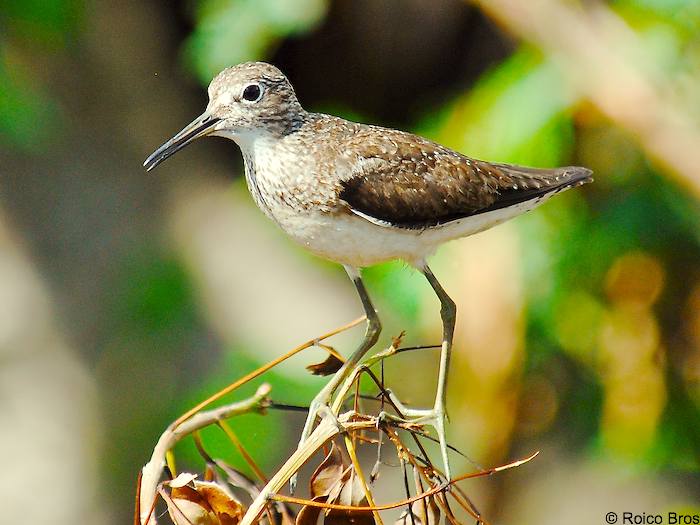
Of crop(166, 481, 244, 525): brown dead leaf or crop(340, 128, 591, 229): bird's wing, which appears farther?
crop(340, 128, 591, 229): bird's wing

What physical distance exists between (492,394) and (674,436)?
37.4 inches

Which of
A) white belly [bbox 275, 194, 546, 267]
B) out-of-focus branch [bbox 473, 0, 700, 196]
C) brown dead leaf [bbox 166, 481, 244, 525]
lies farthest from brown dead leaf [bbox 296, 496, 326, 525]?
out-of-focus branch [bbox 473, 0, 700, 196]

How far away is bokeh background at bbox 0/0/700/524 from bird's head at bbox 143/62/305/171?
172 cm

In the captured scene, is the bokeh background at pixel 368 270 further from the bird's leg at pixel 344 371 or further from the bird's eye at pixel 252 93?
the bird's eye at pixel 252 93

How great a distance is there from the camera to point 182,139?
10.6 ft

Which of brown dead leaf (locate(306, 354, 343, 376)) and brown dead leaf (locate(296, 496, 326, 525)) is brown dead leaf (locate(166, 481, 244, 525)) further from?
brown dead leaf (locate(306, 354, 343, 376))

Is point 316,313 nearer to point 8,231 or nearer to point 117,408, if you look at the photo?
point 117,408

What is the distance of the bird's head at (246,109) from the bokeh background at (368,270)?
1.72m

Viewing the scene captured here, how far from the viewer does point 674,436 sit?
215 inches

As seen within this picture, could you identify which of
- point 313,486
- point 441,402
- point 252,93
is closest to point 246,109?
point 252,93

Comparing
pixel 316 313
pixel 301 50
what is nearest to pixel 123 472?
pixel 316 313

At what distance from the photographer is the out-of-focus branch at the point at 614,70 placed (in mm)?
4980

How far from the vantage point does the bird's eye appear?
337 cm

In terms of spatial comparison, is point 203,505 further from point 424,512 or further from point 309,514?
point 424,512
